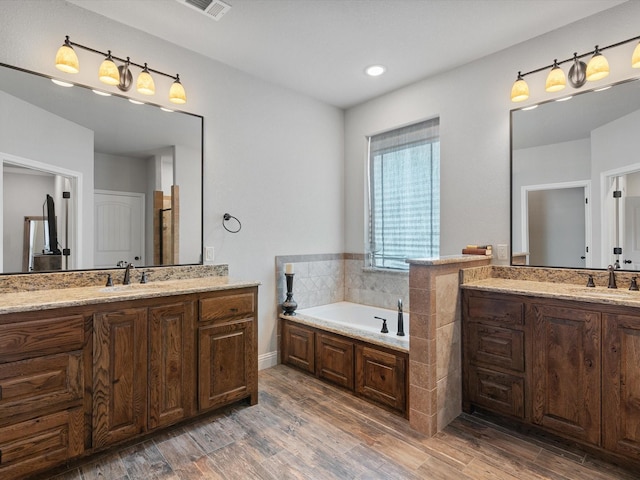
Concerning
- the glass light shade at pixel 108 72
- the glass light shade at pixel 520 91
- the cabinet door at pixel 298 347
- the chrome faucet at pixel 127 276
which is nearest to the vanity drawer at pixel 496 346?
the cabinet door at pixel 298 347

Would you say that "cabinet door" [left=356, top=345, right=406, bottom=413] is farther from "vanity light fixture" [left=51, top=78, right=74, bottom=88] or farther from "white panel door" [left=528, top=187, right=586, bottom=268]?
"vanity light fixture" [left=51, top=78, right=74, bottom=88]

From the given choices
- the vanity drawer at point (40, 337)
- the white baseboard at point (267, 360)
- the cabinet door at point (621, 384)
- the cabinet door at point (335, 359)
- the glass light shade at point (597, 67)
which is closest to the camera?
the vanity drawer at point (40, 337)

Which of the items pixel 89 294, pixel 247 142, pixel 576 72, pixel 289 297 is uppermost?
pixel 576 72

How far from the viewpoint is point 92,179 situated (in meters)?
2.35

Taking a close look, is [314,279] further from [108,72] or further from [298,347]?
[108,72]

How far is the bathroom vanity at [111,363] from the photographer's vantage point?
1646 millimetres

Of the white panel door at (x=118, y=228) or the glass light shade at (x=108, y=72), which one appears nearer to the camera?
the glass light shade at (x=108, y=72)

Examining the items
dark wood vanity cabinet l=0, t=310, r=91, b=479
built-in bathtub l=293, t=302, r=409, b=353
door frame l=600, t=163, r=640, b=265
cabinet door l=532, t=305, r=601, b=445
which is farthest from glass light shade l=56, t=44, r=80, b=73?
door frame l=600, t=163, r=640, b=265

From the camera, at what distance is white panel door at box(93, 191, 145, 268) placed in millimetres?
2377

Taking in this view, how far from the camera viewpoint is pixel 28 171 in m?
2.10

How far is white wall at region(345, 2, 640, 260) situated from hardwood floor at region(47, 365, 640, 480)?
150 centimetres

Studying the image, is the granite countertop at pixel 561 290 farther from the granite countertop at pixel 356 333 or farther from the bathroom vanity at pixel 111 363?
the bathroom vanity at pixel 111 363

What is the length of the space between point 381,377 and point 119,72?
114 inches

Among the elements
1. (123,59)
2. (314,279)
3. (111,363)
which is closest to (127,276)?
(111,363)
